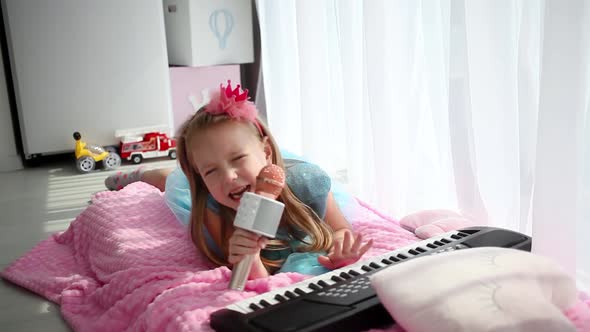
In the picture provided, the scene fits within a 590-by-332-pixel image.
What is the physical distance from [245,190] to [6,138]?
1.76 metres

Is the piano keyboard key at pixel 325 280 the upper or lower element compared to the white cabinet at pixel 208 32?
lower

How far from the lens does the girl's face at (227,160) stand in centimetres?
92

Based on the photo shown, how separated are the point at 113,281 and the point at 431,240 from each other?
1.78 feet

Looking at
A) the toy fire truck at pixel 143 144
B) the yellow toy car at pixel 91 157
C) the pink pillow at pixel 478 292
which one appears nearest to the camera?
the pink pillow at pixel 478 292

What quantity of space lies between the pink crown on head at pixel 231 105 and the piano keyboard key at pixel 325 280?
30 cm

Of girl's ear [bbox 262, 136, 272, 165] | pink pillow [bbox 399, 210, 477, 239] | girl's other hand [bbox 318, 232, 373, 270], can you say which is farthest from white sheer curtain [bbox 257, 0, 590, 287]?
girl's ear [bbox 262, 136, 272, 165]

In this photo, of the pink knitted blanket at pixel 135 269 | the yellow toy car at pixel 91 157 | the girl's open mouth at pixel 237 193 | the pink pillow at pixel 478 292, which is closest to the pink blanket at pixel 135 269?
the pink knitted blanket at pixel 135 269

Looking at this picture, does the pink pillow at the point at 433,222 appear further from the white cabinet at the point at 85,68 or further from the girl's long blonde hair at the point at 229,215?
the white cabinet at the point at 85,68

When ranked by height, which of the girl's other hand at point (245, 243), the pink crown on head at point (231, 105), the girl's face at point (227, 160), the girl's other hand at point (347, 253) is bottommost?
the girl's other hand at point (347, 253)

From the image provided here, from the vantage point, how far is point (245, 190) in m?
0.92

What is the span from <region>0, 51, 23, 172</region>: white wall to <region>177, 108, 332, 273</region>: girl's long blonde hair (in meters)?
1.58

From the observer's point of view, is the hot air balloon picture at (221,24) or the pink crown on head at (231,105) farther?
the hot air balloon picture at (221,24)

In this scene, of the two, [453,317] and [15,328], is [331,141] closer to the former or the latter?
[15,328]

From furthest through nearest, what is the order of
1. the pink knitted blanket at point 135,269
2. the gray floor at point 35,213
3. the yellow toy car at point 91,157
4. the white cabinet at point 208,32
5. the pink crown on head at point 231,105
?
the white cabinet at point 208,32
the yellow toy car at point 91,157
the gray floor at point 35,213
the pink crown on head at point 231,105
the pink knitted blanket at point 135,269
